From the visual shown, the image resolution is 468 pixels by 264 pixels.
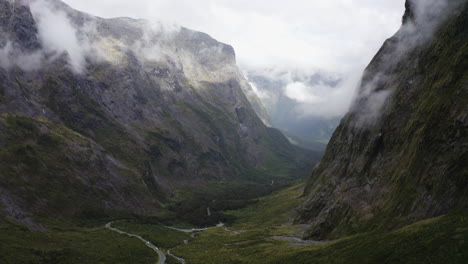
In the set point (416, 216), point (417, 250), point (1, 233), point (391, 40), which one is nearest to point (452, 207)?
point (416, 216)

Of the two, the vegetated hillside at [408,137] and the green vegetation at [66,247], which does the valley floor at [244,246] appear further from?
the vegetated hillside at [408,137]

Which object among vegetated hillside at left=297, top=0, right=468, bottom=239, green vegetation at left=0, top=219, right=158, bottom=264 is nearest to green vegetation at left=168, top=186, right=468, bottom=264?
vegetated hillside at left=297, top=0, right=468, bottom=239

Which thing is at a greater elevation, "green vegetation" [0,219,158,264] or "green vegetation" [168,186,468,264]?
"green vegetation" [0,219,158,264]

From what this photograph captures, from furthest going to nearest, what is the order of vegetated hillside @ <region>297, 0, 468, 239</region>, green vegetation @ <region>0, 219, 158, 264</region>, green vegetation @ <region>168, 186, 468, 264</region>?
green vegetation @ <region>0, 219, 158, 264</region>
vegetated hillside @ <region>297, 0, 468, 239</region>
green vegetation @ <region>168, 186, 468, 264</region>

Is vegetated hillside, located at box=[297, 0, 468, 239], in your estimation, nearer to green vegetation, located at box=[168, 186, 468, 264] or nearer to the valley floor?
green vegetation, located at box=[168, 186, 468, 264]

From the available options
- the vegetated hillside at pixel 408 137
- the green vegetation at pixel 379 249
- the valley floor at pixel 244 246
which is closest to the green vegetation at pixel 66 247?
the valley floor at pixel 244 246

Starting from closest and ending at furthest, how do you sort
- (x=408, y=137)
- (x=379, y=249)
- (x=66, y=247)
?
(x=379, y=249) → (x=408, y=137) → (x=66, y=247)

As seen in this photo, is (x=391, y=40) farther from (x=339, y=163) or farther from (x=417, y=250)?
(x=417, y=250)

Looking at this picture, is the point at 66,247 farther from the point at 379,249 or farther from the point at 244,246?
the point at 379,249

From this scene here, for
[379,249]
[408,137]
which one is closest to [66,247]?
[379,249]
